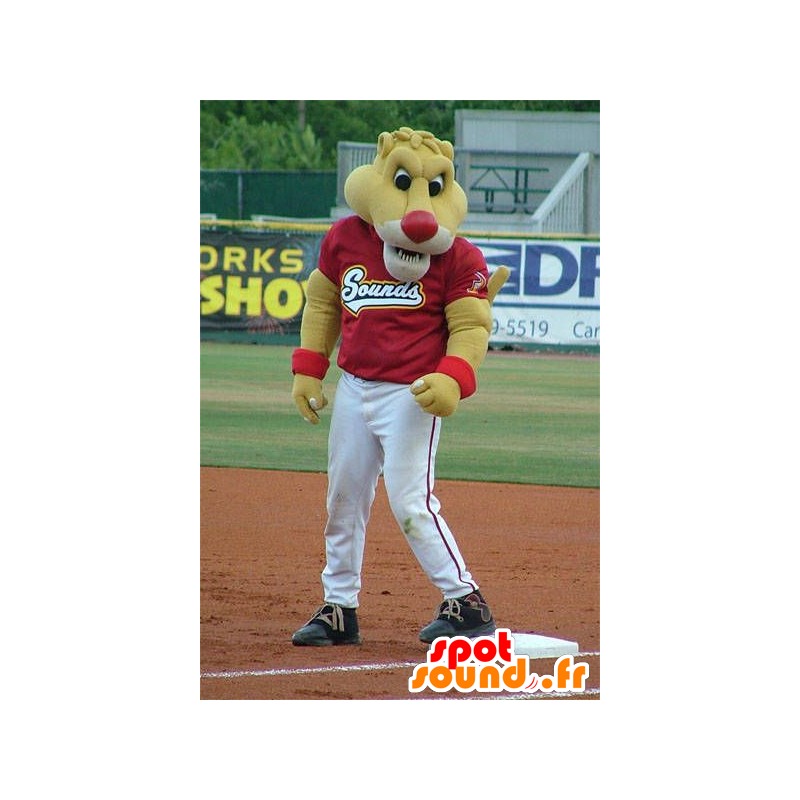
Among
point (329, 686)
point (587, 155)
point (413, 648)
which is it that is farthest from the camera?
point (587, 155)

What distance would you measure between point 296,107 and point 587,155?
906 cm

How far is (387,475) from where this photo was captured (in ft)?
12.9

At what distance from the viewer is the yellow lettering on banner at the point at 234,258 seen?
51.1 ft

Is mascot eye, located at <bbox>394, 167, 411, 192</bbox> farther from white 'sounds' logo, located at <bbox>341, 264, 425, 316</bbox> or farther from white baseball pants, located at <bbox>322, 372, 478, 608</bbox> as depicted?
white baseball pants, located at <bbox>322, 372, 478, 608</bbox>

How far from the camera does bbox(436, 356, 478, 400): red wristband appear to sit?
3791mm

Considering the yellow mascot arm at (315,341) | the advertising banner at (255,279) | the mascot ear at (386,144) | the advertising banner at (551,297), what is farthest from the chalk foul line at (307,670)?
the advertising banner at (255,279)

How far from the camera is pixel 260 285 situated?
15617 millimetres

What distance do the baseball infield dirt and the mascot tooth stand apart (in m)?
0.24

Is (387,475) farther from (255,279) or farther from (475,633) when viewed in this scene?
(255,279)

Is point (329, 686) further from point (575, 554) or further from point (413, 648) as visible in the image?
point (575, 554)

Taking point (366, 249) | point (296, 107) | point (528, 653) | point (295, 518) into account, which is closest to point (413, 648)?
point (528, 653)

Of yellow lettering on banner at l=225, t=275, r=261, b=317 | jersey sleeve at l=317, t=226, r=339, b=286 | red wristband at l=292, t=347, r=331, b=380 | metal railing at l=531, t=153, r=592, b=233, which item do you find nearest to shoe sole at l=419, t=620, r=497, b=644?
red wristband at l=292, t=347, r=331, b=380

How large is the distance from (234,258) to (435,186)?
39.5 ft

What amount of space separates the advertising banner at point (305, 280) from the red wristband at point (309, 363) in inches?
445
